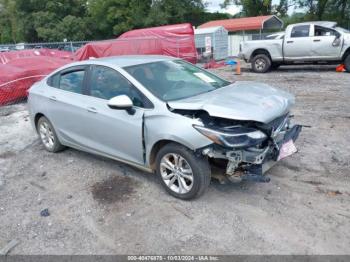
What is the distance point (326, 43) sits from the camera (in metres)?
12.1

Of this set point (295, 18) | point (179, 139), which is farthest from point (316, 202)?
point (295, 18)

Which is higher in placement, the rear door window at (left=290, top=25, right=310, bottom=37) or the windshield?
the rear door window at (left=290, top=25, right=310, bottom=37)

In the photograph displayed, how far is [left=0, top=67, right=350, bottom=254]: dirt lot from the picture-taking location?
3244mm

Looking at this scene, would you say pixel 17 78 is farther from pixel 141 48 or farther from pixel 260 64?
pixel 260 64

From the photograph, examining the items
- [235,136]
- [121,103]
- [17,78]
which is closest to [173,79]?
[121,103]

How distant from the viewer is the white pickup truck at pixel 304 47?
1200cm

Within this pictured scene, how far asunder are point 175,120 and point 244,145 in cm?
78

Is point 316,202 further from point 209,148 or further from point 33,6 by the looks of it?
point 33,6

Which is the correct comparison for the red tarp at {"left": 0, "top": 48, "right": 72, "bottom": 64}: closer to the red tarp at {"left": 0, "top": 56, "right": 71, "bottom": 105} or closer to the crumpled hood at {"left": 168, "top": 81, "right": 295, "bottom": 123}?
the red tarp at {"left": 0, "top": 56, "right": 71, "bottom": 105}

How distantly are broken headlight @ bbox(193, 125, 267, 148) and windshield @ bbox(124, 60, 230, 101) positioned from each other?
0.77 meters

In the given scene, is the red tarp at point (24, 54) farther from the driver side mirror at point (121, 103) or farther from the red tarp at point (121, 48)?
the driver side mirror at point (121, 103)

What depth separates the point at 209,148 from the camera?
3.51m

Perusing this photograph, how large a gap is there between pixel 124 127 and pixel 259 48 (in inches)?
419

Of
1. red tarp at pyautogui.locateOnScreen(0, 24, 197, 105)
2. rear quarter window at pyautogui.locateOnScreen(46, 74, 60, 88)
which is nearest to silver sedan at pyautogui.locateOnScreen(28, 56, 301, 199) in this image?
rear quarter window at pyautogui.locateOnScreen(46, 74, 60, 88)
